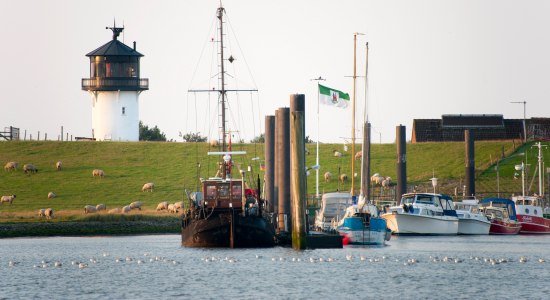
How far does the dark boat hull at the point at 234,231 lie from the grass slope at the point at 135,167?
33577mm

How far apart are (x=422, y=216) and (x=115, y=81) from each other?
179 ft

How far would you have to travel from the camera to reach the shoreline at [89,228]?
284 feet

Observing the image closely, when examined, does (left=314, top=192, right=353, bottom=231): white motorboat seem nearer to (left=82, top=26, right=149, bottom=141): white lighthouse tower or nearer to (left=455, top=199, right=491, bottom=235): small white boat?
(left=455, top=199, right=491, bottom=235): small white boat

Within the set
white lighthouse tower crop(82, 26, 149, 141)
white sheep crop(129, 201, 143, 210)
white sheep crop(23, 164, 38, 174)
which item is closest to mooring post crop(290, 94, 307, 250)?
white sheep crop(129, 201, 143, 210)

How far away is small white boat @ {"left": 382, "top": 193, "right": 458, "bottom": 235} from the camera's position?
81875 mm

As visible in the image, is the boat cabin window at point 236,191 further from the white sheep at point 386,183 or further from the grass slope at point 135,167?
the white sheep at point 386,183

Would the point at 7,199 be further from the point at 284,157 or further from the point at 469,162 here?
the point at 284,157

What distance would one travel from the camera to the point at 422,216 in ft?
268

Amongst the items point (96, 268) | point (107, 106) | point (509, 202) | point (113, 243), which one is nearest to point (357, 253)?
point (96, 268)

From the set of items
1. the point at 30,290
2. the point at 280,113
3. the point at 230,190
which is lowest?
the point at 30,290

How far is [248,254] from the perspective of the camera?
62.4 m

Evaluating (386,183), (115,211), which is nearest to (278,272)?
(115,211)

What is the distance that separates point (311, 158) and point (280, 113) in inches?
2315

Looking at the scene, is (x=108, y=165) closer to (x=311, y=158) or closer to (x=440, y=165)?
(x=311, y=158)
